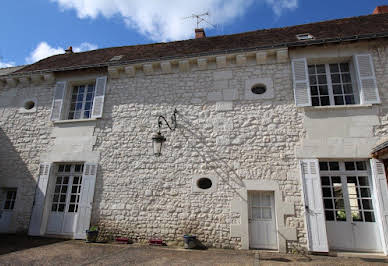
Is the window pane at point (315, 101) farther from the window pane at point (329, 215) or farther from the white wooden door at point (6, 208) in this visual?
the white wooden door at point (6, 208)

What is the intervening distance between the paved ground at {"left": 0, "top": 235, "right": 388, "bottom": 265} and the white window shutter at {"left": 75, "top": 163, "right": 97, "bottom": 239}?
0.48 m

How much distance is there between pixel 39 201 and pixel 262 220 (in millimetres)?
5023

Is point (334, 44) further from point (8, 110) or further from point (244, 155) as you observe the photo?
point (8, 110)

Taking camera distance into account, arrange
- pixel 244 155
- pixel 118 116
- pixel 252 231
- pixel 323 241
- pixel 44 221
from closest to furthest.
A: pixel 323 241, pixel 252 231, pixel 244 155, pixel 44 221, pixel 118 116

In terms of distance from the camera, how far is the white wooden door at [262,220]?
15.2ft

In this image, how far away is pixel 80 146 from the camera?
5.86m

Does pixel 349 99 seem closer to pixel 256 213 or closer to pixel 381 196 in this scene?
pixel 381 196

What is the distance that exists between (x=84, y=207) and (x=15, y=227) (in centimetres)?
183

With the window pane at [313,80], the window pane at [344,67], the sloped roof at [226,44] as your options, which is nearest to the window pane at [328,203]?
the window pane at [313,80]

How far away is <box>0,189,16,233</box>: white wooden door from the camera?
5727 mm

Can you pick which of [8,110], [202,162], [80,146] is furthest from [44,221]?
[202,162]

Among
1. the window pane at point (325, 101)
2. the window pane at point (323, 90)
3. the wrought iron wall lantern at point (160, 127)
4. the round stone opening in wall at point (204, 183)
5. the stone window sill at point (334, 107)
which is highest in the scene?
the window pane at point (323, 90)

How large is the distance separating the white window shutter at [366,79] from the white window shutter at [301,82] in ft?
3.33

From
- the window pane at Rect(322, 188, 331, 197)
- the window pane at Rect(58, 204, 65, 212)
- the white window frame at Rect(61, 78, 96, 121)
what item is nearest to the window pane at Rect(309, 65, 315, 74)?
the window pane at Rect(322, 188, 331, 197)
